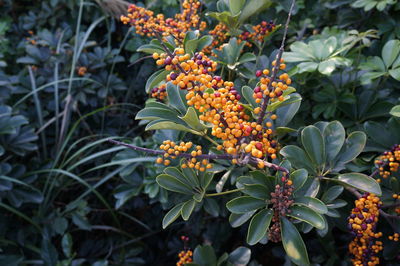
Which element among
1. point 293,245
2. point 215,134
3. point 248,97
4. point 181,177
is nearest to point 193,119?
point 215,134

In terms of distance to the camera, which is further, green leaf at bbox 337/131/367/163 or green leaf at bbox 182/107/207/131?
green leaf at bbox 337/131/367/163

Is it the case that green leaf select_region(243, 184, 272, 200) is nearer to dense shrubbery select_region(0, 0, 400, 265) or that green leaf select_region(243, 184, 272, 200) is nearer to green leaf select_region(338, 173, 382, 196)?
dense shrubbery select_region(0, 0, 400, 265)

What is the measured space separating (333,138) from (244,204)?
36 centimetres

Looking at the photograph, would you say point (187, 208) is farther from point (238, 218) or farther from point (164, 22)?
point (164, 22)

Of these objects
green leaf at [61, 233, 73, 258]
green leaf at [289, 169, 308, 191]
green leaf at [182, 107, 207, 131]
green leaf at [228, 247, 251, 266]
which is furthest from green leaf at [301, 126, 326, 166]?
green leaf at [61, 233, 73, 258]

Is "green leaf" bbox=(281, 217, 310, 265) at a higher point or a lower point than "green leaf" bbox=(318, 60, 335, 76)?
lower

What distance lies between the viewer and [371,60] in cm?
150

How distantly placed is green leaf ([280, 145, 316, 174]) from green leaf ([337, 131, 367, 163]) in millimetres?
102

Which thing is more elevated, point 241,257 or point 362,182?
point 362,182

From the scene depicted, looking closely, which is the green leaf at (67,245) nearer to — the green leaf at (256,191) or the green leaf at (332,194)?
the green leaf at (256,191)

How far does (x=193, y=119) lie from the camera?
990 mm


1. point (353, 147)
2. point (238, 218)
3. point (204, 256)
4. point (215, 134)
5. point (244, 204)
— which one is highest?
point (215, 134)

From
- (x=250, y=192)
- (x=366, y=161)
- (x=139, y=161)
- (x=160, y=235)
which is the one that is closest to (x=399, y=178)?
(x=366, y=161)

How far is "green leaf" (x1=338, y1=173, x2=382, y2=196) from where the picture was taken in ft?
3.43
